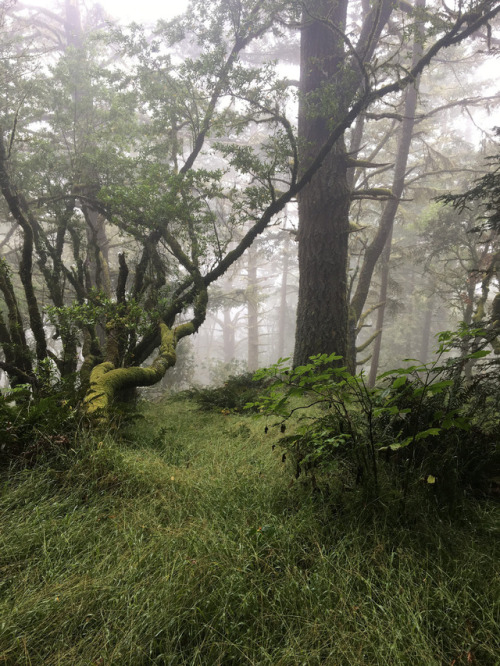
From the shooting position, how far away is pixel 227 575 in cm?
172

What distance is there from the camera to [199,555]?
71.4 inches

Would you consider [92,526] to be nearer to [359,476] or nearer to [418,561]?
[359,476]

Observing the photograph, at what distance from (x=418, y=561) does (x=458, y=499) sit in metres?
0.67

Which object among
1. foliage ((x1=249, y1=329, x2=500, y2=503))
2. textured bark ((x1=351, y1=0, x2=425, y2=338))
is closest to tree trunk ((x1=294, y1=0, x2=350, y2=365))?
textured bark ((x1=351, y1=0, x2=425, y2=338))

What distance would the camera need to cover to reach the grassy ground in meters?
1.39

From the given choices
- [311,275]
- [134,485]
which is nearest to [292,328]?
[311,275]

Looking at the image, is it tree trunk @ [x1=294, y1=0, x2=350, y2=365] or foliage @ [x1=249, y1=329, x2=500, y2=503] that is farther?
tree trunk @ [x1=294, y1=0, x2=350, y2=365]

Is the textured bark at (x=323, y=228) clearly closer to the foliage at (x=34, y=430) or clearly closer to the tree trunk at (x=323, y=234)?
the tree trunk at (x=323, y=234)

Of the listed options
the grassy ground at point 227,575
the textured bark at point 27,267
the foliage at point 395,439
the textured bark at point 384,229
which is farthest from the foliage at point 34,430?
the textured bark at point 384,229

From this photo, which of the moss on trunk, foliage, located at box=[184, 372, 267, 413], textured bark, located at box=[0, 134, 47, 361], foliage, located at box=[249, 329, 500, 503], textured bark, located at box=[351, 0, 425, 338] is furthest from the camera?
textured bark, located at box=[351, 0, 425, 338]

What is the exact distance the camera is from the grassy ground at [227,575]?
4.57 feet

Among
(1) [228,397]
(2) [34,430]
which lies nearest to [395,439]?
(2) [34,430]

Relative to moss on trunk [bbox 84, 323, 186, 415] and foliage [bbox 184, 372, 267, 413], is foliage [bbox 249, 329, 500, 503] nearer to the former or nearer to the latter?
moss on trunk [bbox 84, 323, 186, 415]

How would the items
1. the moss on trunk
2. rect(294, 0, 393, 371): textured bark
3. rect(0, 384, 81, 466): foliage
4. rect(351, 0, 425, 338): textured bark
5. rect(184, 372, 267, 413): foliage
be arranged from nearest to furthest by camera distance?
rect(0, 384, 81, 466): foliage
the moss on trunk
rect(184, 372, 267, 413): foliage
rect(294, 0, 393, 371): textured bark
rect(351, 0, 425, 338): textured bark
